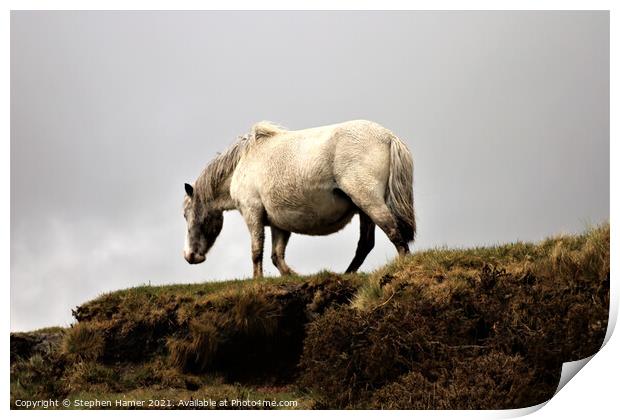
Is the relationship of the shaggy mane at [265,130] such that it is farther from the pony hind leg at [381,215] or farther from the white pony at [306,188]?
the pony hind leg at [381,215]

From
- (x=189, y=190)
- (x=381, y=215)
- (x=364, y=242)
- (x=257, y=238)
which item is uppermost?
(x=189, y=190)

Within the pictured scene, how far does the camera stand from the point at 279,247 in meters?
13.3

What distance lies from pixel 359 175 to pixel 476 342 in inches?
122

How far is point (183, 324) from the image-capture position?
35.8ft

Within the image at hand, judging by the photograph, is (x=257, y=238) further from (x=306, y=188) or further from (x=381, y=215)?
(x=381, y=215)

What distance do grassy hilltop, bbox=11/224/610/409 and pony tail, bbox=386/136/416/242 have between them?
28.6 inches

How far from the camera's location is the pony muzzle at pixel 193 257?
46.9 ft

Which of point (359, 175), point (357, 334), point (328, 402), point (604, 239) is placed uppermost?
point (359, 175)

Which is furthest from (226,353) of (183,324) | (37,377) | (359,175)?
(359,175)

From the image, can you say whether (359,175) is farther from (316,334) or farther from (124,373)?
(124,373)

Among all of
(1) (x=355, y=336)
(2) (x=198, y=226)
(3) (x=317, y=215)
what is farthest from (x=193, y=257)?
(1) (x=355, y=336)

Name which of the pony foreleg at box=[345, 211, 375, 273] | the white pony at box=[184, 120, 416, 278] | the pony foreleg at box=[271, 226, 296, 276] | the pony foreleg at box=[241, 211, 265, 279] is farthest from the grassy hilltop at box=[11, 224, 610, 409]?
the pony foreleg at box=[271, 226, 296, 276]

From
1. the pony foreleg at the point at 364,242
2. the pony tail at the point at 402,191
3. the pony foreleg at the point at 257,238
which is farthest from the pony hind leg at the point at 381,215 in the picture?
the pony foreleg at the point at 257,238

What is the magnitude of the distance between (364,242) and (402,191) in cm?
117
